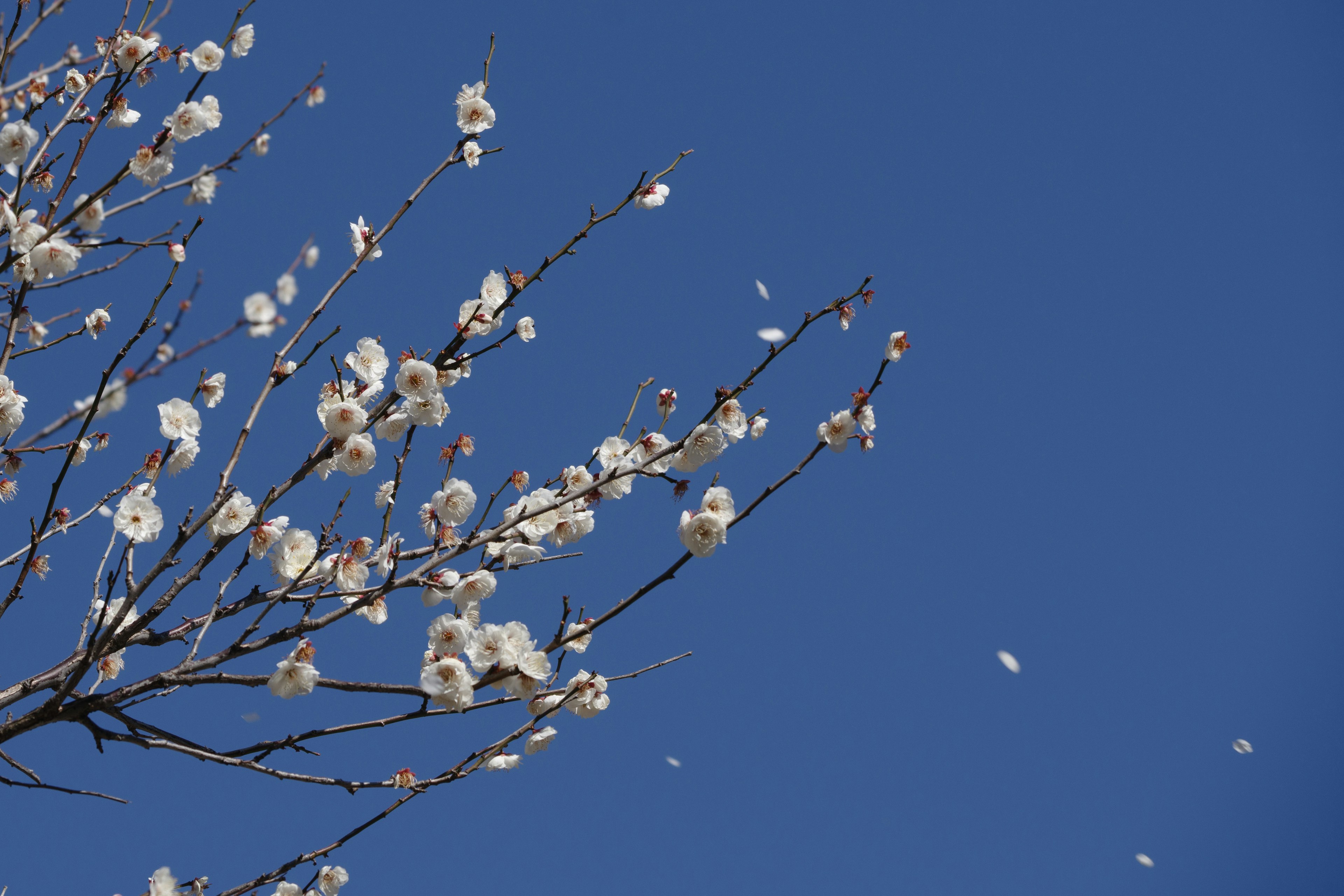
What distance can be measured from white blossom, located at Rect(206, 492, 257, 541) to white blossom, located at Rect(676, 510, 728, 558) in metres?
1.57

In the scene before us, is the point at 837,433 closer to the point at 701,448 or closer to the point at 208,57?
the point at 701,448

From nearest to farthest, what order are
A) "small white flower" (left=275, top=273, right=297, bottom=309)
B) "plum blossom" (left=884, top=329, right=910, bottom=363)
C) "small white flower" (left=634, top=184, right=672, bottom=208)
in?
1. "small white flower" (left=275, top=273, right=297, bottom=309)
2. "plum blossom" (left=884, top=329, right=910, bottom=363)
3. "small white flower" (left=634, top=184, right=672, bottom=208)

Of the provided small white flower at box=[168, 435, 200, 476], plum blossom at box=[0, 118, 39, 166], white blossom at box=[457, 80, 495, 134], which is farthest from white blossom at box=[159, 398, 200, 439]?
white blossom at box=[457, 80, 495, 134]

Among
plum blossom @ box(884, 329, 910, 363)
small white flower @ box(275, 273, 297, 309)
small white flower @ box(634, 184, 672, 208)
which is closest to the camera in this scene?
small white flower @ box(275, 273, 297, 309)

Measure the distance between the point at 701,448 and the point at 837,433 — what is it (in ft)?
1.63

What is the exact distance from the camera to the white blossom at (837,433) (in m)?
3.10

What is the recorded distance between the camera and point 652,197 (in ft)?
12.7

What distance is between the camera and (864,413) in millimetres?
3092

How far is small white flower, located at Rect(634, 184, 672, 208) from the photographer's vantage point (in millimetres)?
3861

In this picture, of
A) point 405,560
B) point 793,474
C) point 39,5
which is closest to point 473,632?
point 405,560

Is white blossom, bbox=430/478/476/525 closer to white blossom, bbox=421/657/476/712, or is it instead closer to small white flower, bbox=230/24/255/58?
white blossom, bbox=421/657/476/712

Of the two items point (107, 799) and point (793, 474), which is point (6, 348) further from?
point (793, 474)

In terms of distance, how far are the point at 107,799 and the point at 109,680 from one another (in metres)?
0.96

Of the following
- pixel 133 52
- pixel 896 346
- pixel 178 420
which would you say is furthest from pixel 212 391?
pixel 896 346
